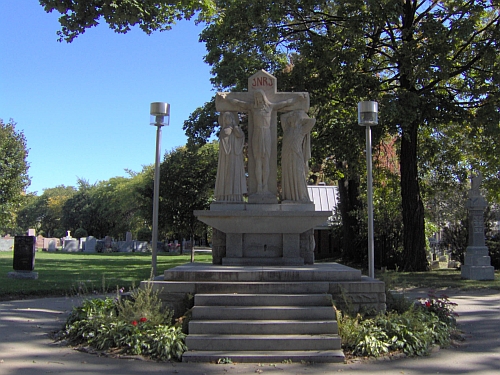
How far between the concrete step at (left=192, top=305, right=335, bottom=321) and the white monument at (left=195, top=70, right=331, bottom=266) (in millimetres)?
2528

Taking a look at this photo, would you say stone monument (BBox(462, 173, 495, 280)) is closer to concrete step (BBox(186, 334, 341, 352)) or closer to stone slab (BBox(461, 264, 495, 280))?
stone slab (BBox(461, 264, 495, 280))

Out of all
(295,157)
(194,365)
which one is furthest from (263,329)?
(295,157)

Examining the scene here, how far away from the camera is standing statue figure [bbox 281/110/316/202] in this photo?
10.1 meters

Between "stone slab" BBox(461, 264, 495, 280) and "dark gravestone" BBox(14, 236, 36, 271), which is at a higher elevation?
"dark gravestone" BBox(14, 236, 36, 271)

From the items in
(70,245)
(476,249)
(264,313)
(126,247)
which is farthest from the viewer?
(126,247)

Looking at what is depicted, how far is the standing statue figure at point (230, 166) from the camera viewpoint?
10.1 m

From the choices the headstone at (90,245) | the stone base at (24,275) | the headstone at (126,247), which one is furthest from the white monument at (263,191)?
the headstone at (126,247)

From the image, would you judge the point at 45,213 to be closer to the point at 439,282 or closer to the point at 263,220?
the point at 439,282

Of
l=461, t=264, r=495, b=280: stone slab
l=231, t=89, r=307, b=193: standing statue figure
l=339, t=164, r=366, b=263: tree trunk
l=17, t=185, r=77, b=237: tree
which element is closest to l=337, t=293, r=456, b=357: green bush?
l=231, t=89, r=307, b=193: standing statue figure

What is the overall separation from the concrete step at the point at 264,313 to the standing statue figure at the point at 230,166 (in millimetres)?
3297

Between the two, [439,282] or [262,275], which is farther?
[439,282]

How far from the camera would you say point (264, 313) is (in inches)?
281

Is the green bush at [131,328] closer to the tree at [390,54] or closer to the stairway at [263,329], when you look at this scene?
the stairway at [263,329]

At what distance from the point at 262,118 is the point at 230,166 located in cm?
118
